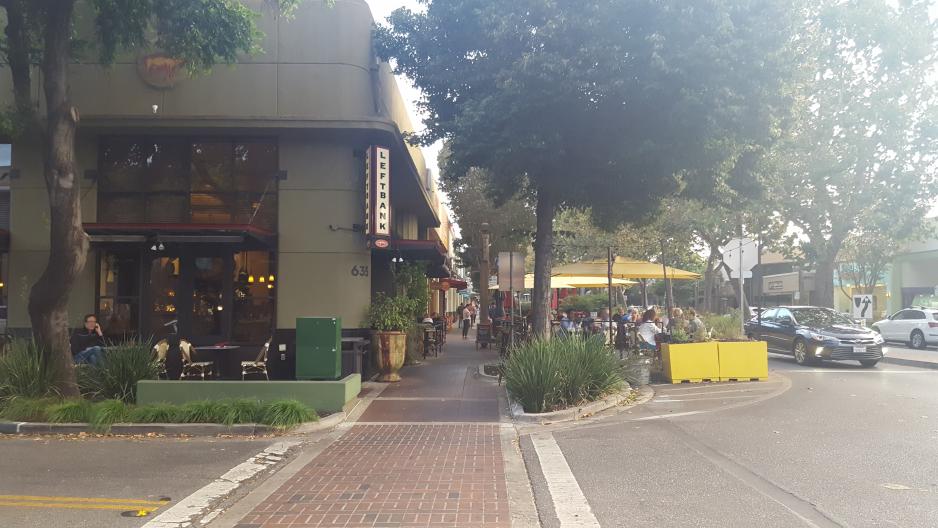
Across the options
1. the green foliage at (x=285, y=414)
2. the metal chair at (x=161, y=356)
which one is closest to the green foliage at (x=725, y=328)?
the green foliage at (x=285, y=414)

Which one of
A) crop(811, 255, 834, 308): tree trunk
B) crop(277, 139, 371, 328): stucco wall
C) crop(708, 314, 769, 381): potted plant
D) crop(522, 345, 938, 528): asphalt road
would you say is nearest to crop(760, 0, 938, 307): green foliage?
crop(811, 255, 834, 308): tree trunk

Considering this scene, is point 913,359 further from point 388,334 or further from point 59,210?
point 59,210

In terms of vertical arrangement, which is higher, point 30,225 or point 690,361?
point 30,225

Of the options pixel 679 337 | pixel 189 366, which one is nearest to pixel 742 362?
pixel 679 337

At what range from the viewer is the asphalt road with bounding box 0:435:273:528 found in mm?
5703

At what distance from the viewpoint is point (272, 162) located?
45.5 feet

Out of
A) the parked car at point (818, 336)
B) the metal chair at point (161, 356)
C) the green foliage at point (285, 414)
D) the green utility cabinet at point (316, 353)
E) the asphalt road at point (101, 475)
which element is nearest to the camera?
the asphalt road at point (101, 475)

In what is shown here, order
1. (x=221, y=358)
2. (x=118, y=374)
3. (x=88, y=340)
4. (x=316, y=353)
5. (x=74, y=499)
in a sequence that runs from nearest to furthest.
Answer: (x=74, y=499), (x=118, y=374), (x=316, y=353), (x=88, y=340), (x=221, y=358)

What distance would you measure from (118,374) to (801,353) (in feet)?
52.6

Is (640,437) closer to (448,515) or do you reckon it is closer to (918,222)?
(448,515)

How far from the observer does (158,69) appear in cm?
1345

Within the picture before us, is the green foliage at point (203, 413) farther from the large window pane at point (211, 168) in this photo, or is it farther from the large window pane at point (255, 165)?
the large window pane at point (211, 168)

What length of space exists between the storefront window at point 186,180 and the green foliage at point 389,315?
261 cm

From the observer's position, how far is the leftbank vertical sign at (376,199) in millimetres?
13281
